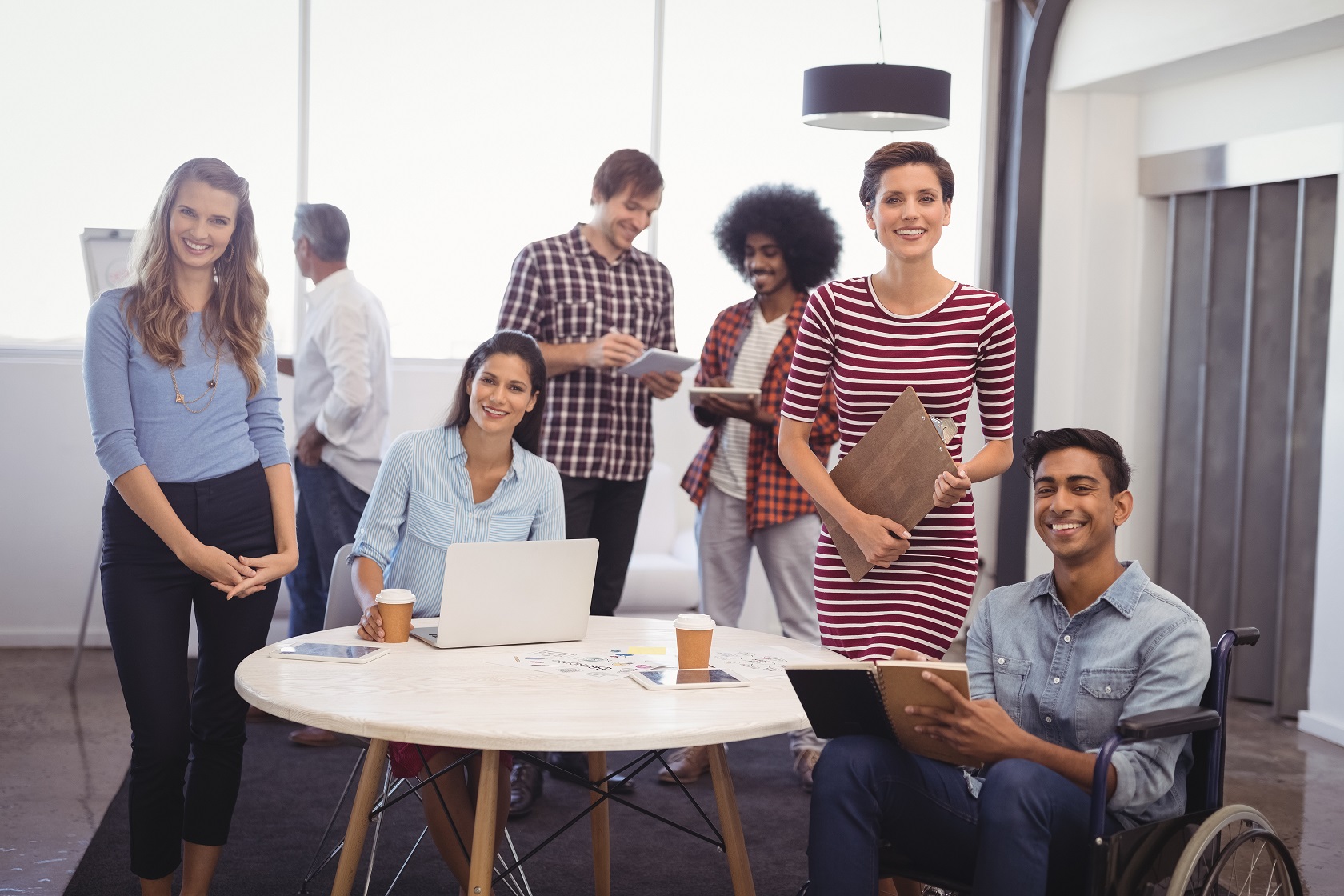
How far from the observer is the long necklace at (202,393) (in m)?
2.36

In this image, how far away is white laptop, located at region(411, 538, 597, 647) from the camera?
6.88 ft

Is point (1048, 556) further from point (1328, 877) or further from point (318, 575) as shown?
point (318, 575)

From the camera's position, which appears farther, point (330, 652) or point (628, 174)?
point (628, 174)

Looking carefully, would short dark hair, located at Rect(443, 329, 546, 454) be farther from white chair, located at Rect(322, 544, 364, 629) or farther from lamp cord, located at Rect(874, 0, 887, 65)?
lamp cord, located at Rect(874, 0, 887, 65)

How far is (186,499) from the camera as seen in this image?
7.76ft

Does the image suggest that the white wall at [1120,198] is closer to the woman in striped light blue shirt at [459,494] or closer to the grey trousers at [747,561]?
the grey trousers at [747,561]

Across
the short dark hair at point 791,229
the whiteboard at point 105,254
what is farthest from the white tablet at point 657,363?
the whiteboard at point 105,254

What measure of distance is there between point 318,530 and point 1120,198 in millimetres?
3598

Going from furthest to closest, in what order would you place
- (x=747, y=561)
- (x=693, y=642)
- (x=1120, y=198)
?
(x=1120, y=198), (x=747, y=561), (x=693, y=642)

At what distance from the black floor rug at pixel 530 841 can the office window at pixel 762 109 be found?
107 inches

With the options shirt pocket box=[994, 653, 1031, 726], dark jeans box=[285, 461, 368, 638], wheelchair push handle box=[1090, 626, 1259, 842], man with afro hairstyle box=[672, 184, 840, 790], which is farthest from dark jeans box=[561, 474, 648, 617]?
wheelchair push handle box=[1090, 626, 1259, 842]

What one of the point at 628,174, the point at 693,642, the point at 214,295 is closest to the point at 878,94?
the point at 628,174

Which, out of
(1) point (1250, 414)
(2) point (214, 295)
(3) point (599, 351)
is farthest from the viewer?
(1) point (1250, 414)

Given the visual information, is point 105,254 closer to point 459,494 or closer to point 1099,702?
point 459,494
